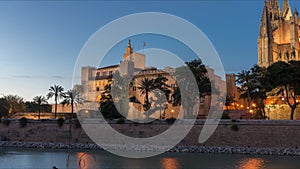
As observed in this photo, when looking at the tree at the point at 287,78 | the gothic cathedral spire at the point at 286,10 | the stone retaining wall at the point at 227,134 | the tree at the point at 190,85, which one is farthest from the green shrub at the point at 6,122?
the gothic cathedral spire at the point at 286,10

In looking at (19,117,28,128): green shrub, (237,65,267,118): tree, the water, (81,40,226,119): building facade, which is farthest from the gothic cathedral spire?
(19,117,28,128): green shrub

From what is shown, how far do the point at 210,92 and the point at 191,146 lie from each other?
15.8 metres

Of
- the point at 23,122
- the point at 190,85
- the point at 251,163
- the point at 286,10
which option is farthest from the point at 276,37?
the point at 23,122

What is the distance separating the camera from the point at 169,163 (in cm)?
2833

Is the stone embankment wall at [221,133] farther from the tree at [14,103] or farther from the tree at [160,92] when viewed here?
the tree at [14,103]

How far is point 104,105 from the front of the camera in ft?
170

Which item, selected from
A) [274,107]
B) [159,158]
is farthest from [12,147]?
[274,107]

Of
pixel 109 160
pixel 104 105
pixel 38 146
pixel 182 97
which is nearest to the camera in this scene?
pixel 109 160

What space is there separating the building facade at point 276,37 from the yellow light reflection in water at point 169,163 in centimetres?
5593

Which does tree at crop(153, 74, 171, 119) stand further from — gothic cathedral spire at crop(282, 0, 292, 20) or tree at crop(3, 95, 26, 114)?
gothic cathedral spire at crop(282, 0, 292, 20)

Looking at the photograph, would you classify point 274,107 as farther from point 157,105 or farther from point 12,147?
point 12,147

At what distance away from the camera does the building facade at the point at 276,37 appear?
78.8 meters

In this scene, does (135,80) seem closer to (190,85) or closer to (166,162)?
(190,85)

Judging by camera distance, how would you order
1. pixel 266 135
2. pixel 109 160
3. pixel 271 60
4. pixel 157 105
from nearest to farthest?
pixel 109 160, pixel 266 135, pixel 157 105, pixel 271 60
